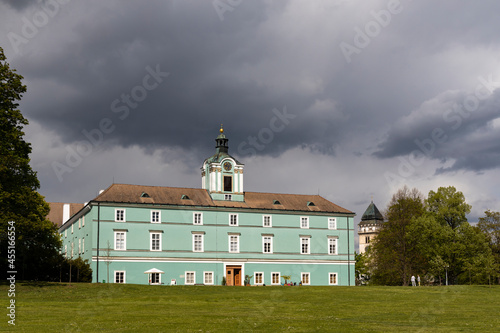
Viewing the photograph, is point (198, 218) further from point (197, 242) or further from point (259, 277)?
point (259, 277)

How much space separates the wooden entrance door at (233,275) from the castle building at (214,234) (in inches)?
4.5

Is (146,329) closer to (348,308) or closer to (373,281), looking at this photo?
(348,308)

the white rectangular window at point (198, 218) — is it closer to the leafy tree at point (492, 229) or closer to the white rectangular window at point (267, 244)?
the white rectangular window at point (267, 244)

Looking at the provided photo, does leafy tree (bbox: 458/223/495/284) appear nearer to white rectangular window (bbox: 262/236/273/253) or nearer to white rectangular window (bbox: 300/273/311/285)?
white rectangular window (bbox: 300/273/311/285)

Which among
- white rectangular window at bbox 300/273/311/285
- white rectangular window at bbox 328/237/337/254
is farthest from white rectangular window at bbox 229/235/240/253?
white rectangular window at bbox 328/237/337/254

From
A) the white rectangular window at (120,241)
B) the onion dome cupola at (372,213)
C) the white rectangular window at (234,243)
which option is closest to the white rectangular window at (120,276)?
the white rectangular window at (120,241)

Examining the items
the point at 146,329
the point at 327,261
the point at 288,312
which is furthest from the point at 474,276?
the point at 146,329

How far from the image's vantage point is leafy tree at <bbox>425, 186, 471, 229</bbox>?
66188 millimetres

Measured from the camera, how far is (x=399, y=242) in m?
72.9

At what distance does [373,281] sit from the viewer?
269 ft

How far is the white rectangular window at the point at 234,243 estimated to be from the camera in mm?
67438

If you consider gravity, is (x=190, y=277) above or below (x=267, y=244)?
below

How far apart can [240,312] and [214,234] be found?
132 ft

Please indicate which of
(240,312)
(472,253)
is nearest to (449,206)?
(472,253)
